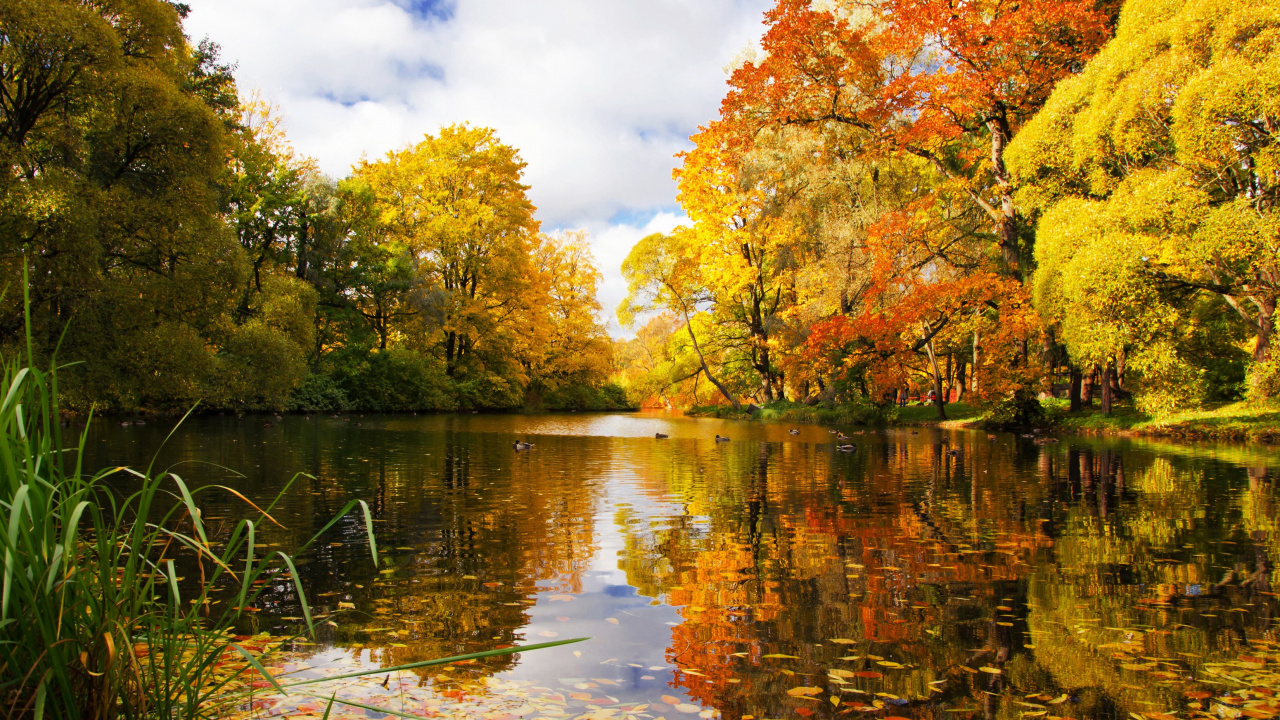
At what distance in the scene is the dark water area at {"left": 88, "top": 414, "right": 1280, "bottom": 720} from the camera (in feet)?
10.4

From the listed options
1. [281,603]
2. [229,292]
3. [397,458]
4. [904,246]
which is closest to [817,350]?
[904,246]

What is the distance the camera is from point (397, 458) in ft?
42.7

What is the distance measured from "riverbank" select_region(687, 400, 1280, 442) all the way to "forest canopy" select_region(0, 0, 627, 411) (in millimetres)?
15930

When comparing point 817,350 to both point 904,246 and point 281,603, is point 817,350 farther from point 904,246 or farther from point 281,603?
point 281,603

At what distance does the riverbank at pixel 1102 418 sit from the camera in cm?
1703

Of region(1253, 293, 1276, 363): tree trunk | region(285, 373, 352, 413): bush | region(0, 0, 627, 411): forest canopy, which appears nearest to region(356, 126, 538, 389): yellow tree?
region(0, 0, 627, 411): forest canopy

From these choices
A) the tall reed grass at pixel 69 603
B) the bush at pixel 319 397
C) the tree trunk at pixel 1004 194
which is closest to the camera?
the tall reed grass at pixel 69 603

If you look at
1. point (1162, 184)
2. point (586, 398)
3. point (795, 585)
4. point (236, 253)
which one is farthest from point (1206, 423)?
point (586, 398)

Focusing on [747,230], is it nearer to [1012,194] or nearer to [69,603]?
[1012,194]

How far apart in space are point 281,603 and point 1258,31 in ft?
63.3

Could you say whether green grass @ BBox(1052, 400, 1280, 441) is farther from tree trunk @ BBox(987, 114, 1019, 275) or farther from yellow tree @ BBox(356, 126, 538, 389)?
yellow tree @ BBox(356, 126, 538, 389)

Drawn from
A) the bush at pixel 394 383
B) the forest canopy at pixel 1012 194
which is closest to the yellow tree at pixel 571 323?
the bush at pixel 394 383

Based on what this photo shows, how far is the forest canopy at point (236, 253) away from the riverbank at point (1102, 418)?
52.3 feet

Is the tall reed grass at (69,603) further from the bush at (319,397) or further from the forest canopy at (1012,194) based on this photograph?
the bush at (319,397)
